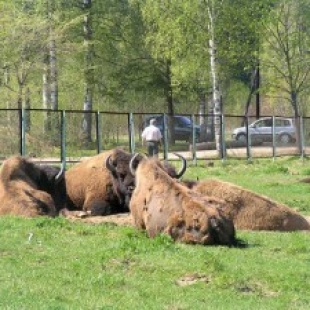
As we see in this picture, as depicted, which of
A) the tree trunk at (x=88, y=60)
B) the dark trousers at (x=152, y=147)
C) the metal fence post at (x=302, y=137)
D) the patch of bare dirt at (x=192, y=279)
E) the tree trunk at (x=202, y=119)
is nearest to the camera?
the patch of bare dirt at (x=192, y=279)

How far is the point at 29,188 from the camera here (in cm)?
1457

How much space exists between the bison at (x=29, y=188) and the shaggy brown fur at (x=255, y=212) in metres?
2.88

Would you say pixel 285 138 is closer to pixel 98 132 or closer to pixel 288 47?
pixel 288 47

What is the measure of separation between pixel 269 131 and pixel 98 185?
865 inches

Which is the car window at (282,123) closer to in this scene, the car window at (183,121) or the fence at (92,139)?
the fence at (92,139)

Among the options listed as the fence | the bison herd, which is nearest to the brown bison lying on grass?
the bison herd

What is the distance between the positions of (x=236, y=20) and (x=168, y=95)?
9.00 m

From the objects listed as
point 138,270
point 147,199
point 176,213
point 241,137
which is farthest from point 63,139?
point 138,270

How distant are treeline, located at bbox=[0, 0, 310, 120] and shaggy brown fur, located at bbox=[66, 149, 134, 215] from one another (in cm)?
1413

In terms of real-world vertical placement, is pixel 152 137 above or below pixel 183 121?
below

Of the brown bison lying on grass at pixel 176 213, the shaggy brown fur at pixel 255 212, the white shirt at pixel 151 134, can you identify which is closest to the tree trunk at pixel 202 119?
the white shirt at pixel 151 134

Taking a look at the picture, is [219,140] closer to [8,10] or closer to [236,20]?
[236,20]

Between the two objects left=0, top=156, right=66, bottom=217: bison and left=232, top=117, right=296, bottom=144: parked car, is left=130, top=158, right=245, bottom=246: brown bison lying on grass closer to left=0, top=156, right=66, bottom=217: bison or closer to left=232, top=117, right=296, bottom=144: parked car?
left=0, top=156, right=66, bottom=217: bison

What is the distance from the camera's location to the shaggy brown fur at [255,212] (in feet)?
43.0
